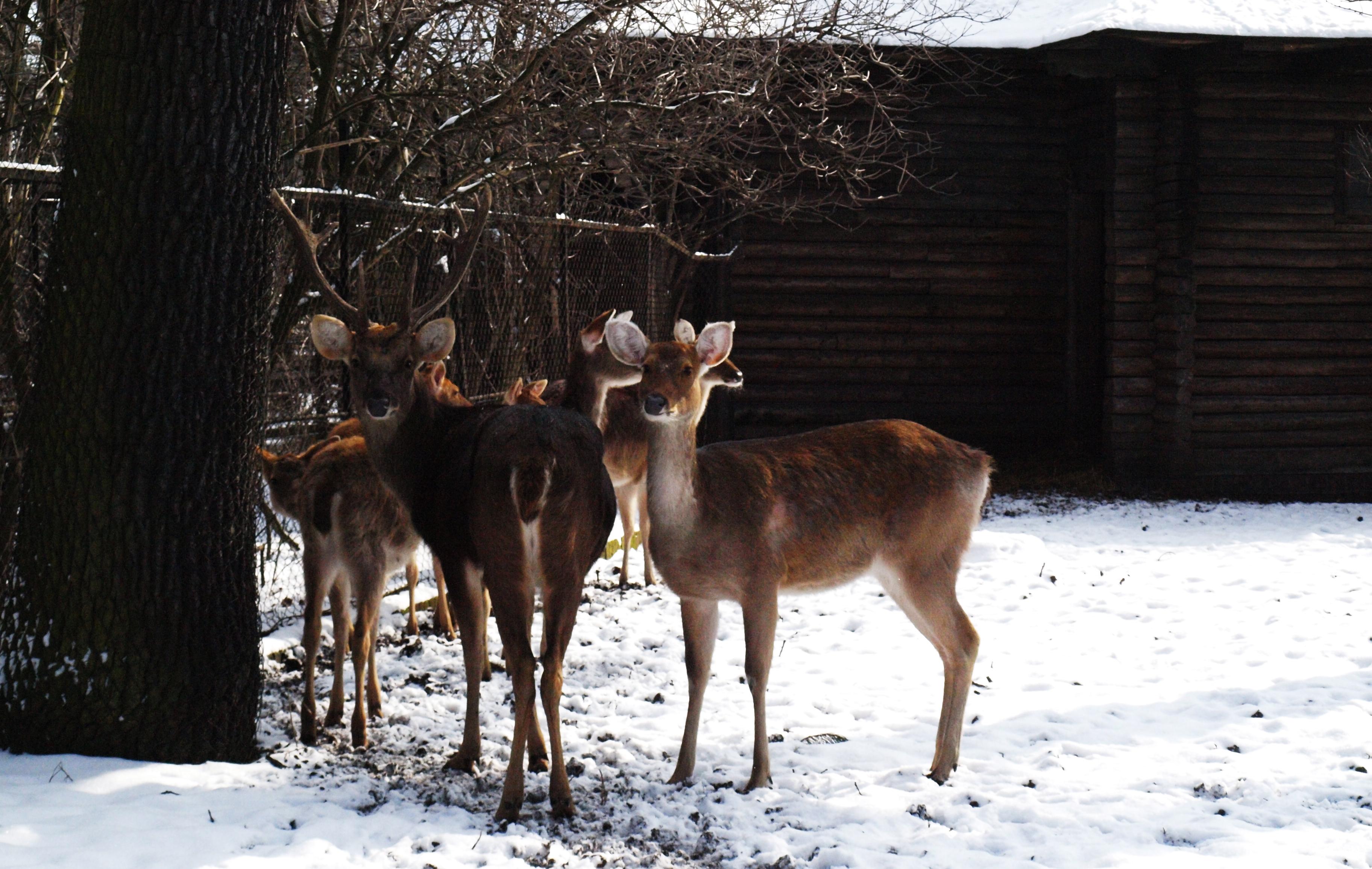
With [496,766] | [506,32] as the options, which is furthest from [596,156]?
[496,766]

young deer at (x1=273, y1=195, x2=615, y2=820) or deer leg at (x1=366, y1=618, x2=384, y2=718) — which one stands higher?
young deer at (x1=273, y1=195, x2=615, y2=820)

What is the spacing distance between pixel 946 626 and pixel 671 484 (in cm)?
135

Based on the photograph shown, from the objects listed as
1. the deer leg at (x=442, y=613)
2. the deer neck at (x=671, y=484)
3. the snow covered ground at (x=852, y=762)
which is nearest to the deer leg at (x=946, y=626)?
the snow covered ground at (x=852, y=762)

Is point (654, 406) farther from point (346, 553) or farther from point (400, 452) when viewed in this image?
point (346, 553)

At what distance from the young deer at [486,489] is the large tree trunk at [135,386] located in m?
0.45

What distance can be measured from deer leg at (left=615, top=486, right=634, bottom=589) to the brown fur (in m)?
3.40

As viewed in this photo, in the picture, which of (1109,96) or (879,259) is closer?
(1109,96)

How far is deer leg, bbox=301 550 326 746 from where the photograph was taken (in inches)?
214

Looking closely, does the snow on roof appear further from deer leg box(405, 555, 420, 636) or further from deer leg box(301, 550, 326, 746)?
deer leg box(301, 550, 326, 746)

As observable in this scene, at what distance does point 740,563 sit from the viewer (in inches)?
203

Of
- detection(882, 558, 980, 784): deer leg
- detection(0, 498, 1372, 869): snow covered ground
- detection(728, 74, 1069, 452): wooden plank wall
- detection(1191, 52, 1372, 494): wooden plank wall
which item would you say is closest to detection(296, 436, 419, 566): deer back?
detection(0, 498, 1372, 869): snow covered ground

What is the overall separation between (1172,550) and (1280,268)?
456cm

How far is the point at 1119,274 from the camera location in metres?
13.1

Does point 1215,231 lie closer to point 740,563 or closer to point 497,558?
point 740,563
